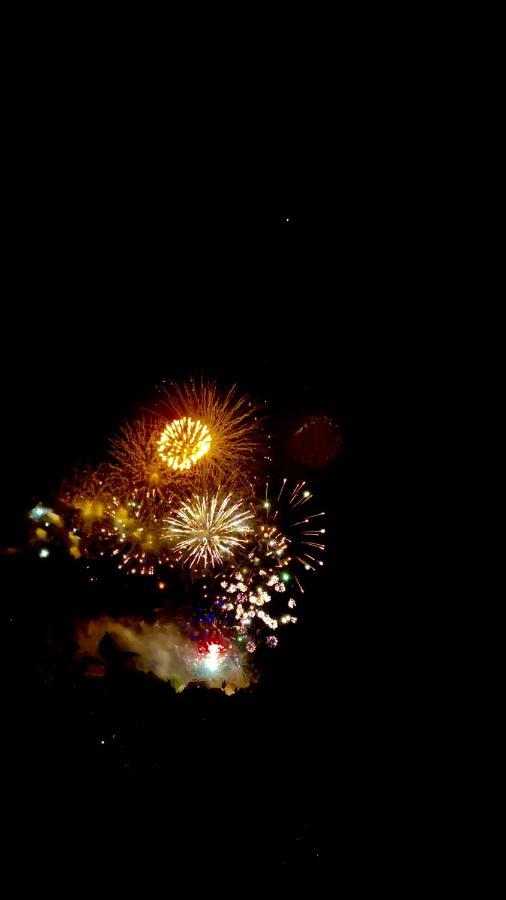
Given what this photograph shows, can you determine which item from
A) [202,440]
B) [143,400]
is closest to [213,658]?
[202,440]

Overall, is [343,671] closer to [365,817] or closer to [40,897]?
[365,817]

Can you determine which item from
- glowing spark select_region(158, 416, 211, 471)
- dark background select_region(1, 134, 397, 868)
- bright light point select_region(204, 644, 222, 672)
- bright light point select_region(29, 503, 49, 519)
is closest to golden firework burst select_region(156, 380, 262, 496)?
glowing spark select_region(158, 416, 211, 471)

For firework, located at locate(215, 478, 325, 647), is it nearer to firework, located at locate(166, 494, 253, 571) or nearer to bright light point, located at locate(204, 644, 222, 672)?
firework, located at locate(166, 494, 253, 571)

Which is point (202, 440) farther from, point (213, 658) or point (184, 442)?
point (213, 658)

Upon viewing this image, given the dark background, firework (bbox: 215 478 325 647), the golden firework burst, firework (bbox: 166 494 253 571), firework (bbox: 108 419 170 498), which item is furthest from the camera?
the golden firework burst

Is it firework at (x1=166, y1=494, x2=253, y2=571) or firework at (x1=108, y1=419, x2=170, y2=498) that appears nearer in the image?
firework at (x1=166, y1=494, x2=253, y2=571)

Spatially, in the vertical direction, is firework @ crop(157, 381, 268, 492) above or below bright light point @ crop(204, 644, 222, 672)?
above
